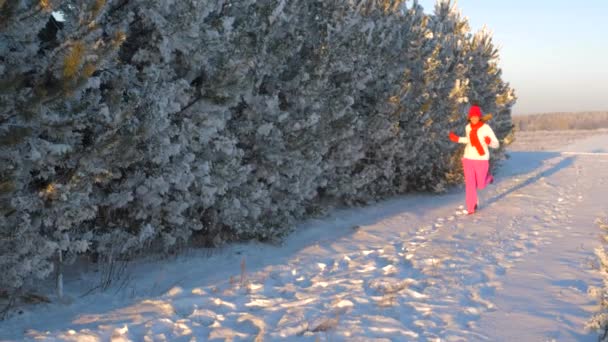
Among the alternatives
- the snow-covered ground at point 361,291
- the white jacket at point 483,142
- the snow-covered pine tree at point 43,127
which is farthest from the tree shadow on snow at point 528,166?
the snow-covered pine tree at point 43,127

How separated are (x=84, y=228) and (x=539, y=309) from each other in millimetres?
4446

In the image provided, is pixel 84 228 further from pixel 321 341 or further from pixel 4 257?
pixel 321 341

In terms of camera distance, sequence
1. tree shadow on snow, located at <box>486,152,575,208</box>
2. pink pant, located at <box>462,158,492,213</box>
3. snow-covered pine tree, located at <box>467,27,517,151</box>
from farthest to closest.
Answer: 1. snow-covered pine tree, located at <box>467,27,517,151</box>
2. tree shadow on snow, located at <box>486,152,575,208</box>
3. pink pant, located at <box>462,158,492,213</box>

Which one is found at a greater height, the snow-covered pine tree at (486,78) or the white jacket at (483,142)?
the snow-covered pine tree at (486,78)

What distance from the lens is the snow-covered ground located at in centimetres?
434

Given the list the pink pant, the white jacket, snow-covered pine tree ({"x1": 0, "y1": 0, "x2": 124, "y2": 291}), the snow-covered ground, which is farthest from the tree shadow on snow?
snow-covered pine tree ({"x1": 0, "y1": 0, "x2": 124, "y2": 291})

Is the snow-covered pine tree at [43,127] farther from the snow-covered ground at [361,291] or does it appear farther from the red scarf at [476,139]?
the red scarf at [476,139]

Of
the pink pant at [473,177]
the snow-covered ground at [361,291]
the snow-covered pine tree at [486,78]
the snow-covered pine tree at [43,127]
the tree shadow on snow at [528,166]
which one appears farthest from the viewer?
the snow-covered pine tree at [486,78]

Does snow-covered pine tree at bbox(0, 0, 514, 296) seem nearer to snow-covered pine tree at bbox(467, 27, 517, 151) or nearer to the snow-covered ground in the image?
the snow-covered ground

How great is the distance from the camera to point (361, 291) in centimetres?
536

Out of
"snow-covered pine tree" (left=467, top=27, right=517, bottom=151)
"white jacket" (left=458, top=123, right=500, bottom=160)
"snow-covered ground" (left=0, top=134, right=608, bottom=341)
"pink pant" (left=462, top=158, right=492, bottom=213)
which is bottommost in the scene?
"snow-covered ground" (left=0, top=134, right=608, bottom=341)

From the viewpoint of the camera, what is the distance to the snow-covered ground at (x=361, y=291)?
4.34m

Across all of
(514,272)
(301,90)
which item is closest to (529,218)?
(514,272)

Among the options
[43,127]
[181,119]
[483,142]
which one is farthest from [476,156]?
[43,127]
